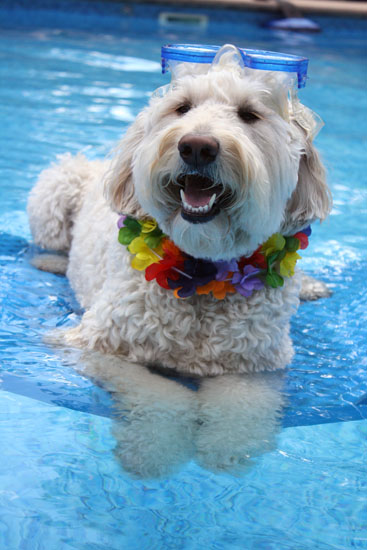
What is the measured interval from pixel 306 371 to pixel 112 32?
10120mm

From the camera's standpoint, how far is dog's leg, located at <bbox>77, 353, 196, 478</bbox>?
2582 mm

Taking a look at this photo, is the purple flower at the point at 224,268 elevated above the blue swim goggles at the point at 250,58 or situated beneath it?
situated beneath

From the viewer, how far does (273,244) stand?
3037 millimetres

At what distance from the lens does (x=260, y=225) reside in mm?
2691

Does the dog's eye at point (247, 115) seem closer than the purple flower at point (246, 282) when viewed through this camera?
Yes

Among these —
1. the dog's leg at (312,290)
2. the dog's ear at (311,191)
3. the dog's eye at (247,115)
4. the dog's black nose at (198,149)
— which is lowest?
the dog's leg at (312,290)

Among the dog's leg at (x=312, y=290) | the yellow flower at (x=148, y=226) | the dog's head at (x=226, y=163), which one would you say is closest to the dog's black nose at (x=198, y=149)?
the dog's head at (x=226, y=163)

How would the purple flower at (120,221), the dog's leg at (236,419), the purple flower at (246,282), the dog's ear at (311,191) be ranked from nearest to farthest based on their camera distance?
1. the dog's leg at (236,419)
2. the dog's ear at (311,191)
3. the purple flower at (246,282)
4. the purple flower at (120,221)

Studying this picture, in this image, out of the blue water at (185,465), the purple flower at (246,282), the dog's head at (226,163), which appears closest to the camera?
the blue water at (185,465)

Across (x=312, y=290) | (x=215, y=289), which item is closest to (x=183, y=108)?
(x=215, y=289)

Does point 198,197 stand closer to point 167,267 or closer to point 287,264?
point 167,267

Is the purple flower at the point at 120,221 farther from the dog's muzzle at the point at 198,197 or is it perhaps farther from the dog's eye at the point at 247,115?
the dog's eye at the point at 247,115

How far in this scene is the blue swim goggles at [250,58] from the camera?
8.93 feet

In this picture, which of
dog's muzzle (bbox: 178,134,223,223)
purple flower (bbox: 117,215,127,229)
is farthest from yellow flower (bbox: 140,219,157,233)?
dog's muzzle (bbox: 178,134,223,223)
